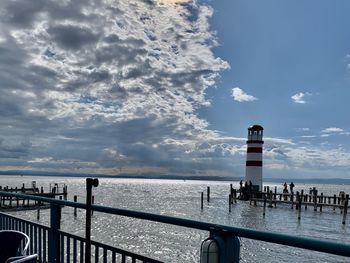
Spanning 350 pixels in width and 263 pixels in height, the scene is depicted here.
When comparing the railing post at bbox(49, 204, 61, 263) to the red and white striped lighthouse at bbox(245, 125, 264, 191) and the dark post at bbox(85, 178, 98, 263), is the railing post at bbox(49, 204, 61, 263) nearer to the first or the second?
the dark post at bbox(85, 178, 98, 263)

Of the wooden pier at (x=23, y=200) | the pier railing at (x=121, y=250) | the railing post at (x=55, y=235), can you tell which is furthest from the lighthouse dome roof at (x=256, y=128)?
the railing post at (x=55, y=235)

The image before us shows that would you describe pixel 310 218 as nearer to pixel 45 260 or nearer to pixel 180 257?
pixel 180 257

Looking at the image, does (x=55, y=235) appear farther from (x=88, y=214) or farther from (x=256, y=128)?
(x=256, y=128)

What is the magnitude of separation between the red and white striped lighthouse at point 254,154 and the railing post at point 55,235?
168 feet

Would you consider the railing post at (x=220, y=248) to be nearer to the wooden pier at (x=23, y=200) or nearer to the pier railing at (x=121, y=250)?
Result: the pier railing at (x=121, y=250)

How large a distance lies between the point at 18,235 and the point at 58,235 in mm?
1014

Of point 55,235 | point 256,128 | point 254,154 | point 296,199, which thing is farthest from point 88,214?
point 296,199

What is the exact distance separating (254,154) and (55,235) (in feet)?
168

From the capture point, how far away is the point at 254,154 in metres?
55.0

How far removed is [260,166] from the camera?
182 ft

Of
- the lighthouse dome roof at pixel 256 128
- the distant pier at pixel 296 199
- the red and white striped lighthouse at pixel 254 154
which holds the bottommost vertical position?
the distant pier at pixel 296 199

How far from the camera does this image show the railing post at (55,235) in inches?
214

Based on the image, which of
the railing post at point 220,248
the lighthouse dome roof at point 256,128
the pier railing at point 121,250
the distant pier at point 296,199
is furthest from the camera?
the lighthouse dome roof at point 256,128

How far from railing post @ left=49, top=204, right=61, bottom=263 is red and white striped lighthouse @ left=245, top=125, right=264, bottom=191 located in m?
51.2
